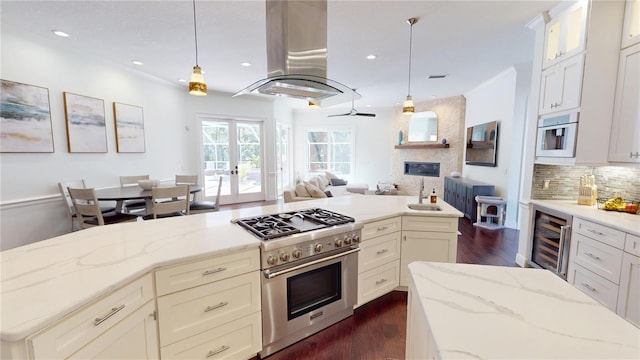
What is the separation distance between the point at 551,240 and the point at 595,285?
0.61 metres

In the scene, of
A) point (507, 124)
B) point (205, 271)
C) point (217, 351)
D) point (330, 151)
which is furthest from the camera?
point (330, 151)

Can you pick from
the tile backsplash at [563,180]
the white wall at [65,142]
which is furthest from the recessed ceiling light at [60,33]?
the tile backsplash at [563,180]

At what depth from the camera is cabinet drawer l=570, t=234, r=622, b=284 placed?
6.79 feet

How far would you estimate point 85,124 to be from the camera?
12.9 ft

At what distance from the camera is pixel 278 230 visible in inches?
71.4

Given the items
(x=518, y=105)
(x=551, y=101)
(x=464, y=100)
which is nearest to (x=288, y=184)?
(x=464, y=100)

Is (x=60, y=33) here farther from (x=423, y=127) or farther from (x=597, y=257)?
(x=423, y=127)

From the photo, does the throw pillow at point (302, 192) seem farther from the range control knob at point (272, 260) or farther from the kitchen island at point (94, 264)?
the range control knob at point (272, 260)

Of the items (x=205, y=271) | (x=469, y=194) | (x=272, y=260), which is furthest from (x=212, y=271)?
(x=469, y=194)

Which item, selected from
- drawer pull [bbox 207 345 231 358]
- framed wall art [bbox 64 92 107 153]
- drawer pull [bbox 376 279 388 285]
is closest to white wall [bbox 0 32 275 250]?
framed wall art [bbox 64 92 107 153]

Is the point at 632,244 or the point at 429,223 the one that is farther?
the point at 429,223

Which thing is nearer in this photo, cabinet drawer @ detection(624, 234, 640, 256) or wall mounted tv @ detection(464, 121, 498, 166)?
cabinet drawer @ detection(624, 234, 640, 256)

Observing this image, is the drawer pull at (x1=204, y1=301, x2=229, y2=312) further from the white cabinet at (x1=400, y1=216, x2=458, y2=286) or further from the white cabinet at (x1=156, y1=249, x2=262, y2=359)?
the white cabinet at (x1=400, y1=216, x2=458, y2=286)

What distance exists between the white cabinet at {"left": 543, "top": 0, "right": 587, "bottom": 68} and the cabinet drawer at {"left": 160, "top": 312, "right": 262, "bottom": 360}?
3711 mm
